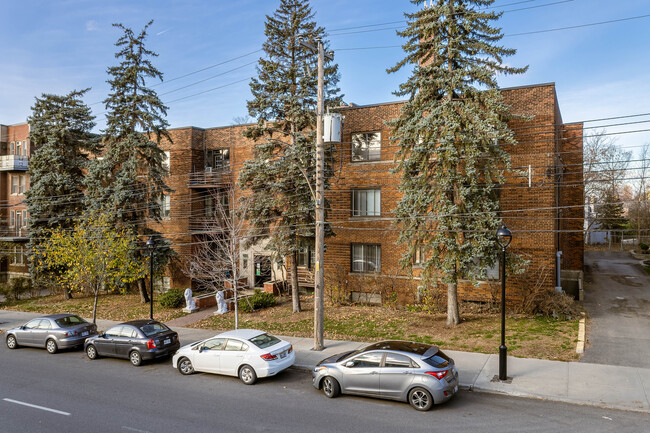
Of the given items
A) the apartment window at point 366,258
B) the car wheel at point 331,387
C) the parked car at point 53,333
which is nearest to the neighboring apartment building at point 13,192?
the parked car at point 53,333

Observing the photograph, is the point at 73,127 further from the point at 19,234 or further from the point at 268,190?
the point at 268,190

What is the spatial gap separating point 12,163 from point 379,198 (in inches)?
1479

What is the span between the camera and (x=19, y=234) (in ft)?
131

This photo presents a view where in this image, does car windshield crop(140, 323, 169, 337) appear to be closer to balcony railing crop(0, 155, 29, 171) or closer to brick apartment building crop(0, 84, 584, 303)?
brick apartment building crop(0, 84, 584, 303)

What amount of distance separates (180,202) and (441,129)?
70.4 ft

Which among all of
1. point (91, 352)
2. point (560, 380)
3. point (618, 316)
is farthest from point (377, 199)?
point (91, 352)

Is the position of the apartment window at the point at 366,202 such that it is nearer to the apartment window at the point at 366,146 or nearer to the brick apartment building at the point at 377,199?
the brick apartment building at the point at 377,199

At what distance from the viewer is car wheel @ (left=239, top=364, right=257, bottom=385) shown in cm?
1252

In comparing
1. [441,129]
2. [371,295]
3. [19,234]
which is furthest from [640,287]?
[19,234]

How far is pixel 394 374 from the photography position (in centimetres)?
1047

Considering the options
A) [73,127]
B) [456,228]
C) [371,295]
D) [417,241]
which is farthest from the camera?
[73,127]

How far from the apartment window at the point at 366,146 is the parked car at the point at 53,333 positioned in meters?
16.1

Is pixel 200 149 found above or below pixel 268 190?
above

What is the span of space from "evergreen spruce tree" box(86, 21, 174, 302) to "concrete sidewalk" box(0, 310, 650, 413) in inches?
707
